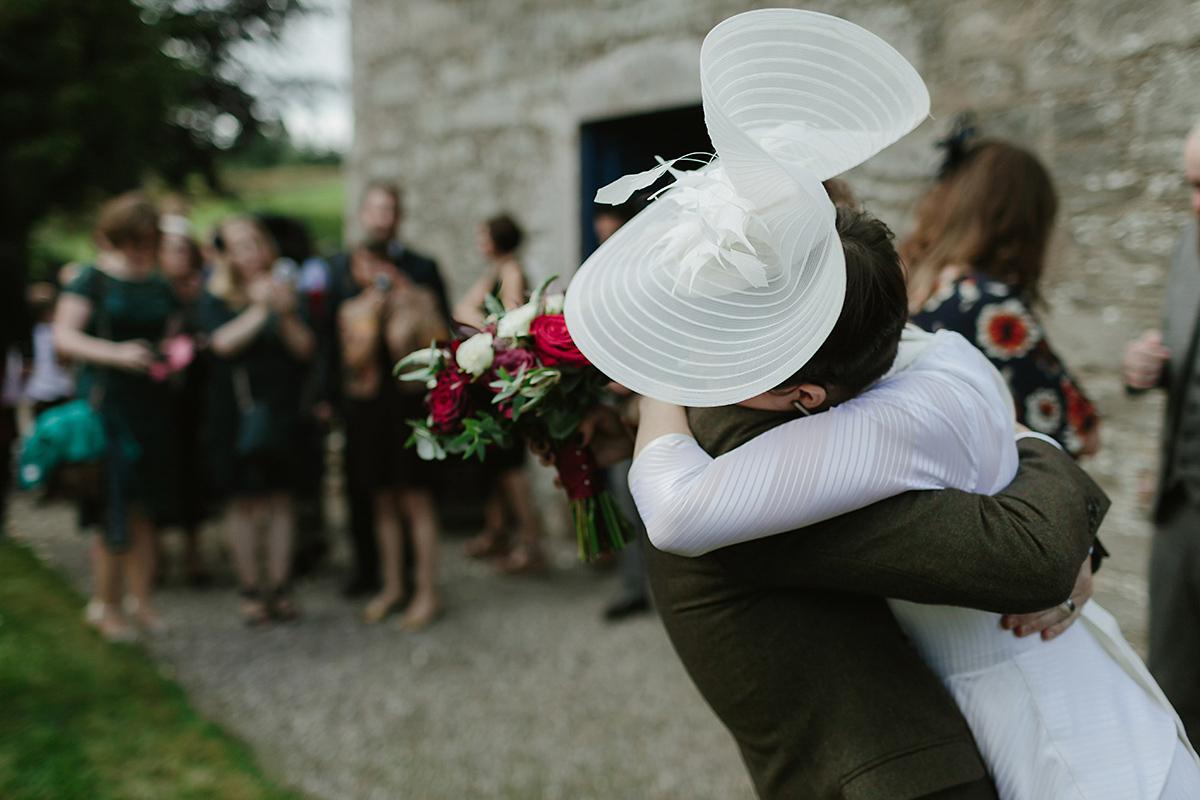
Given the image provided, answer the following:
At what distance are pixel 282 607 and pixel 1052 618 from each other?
4.08 m

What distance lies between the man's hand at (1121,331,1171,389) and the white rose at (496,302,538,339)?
185 cm

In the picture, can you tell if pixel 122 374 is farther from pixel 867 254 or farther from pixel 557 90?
pixel 867 254

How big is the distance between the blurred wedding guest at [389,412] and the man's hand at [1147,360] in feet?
9.76

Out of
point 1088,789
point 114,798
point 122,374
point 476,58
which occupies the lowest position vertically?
point 114,798

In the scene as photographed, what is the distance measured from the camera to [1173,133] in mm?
3018

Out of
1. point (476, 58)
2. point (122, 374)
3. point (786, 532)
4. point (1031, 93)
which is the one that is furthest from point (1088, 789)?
point (476, 58)

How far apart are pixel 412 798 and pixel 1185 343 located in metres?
2.86

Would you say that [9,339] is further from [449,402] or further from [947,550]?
[947,550]

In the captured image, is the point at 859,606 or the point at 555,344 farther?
the point at 555,344

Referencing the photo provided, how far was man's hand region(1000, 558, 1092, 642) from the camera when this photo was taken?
129 centimetres

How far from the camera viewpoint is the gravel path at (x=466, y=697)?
301 cm

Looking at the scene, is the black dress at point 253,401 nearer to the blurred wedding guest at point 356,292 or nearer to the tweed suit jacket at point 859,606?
the blurred wedding guest at point 356,292

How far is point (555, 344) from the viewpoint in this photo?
1.40 metres

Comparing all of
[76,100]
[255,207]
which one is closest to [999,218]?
[76,100]
